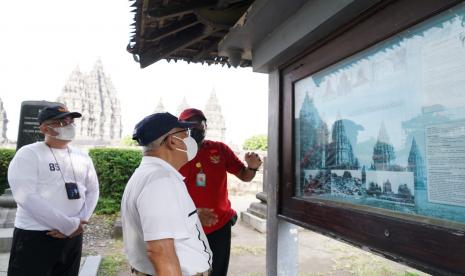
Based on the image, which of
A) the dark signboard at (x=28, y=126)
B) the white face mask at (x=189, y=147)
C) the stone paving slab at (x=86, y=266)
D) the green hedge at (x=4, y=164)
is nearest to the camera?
the white face mask at (x=189, y=147)

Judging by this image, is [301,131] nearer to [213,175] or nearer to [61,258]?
[213,175]

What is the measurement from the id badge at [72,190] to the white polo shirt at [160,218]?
5.19 feet

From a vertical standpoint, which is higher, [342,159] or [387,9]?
[387,9]

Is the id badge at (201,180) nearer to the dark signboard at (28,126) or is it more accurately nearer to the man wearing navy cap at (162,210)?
the man wearing navy cap at (162,210)

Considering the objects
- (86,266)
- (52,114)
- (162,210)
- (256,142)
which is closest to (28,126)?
(86,266)

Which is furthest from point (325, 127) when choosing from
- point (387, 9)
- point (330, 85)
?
point (387, 9)

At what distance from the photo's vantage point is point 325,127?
210 cm

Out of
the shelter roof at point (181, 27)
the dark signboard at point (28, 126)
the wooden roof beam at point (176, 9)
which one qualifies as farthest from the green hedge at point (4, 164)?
the wooden roof beam at point (176, 9)

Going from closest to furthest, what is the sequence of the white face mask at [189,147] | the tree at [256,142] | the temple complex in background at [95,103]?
the white face mask at [189,147], the tree at [256,142], the temple complex in background at [95,103]

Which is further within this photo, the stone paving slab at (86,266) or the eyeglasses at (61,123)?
the stone paving slab at (86,266)

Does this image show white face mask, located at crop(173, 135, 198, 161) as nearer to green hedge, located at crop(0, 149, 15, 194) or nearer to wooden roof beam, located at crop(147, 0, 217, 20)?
wooden roof beam, located at crop(147, 0, 217, 20)

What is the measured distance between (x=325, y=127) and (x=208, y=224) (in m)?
1.25

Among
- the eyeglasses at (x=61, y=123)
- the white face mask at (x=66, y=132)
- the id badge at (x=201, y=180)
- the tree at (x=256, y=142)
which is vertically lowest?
the id badge at (x=201, y=180)

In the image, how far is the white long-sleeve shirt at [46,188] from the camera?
2.82 meters
